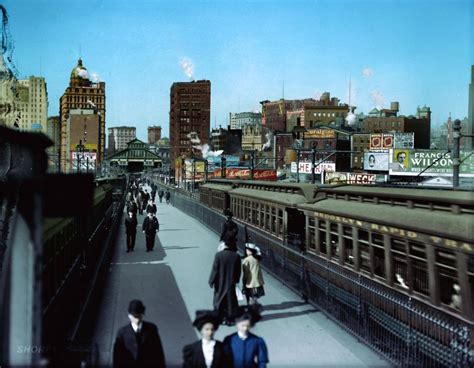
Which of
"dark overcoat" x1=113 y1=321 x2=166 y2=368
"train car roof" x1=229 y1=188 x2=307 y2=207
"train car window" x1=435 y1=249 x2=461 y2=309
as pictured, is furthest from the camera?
"train car roof" x1=229 y1=188 x2=307 y2=207

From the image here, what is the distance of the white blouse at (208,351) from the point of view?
5.45 m

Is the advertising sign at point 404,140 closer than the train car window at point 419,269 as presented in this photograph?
No

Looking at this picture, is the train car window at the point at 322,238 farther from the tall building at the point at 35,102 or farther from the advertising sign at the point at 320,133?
the advertising sign at the point at 320,133

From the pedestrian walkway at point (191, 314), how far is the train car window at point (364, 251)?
116cm

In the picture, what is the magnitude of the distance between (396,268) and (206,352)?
490cm

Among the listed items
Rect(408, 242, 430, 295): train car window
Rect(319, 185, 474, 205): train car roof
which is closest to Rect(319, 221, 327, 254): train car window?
Rect(319, 185, 474, 205): train car roof

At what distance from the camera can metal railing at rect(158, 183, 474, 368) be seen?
723 centimetres

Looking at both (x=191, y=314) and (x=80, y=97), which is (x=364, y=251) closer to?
(x=191, y=314)

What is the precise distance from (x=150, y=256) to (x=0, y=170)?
11.3 m

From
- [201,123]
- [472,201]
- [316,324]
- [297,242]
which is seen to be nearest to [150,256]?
[297,242]

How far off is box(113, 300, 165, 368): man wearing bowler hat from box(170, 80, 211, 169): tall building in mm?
117606

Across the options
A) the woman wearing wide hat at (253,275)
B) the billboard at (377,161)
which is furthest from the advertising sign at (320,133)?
the woman wearing wide hat at (253,275)

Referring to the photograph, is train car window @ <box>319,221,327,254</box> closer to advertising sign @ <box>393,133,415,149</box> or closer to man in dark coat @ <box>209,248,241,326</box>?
man in dark coat @ <box>209,248,241,326</box>

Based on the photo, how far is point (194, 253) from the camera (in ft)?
66.2
